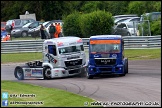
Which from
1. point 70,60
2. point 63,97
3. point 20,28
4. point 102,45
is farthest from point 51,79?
point 20,28

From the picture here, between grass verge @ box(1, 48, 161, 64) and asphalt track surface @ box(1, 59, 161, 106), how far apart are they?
3.90 meters

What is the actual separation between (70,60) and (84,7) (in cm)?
4114

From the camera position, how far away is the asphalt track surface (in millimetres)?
17552

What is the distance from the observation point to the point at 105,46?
2523cm

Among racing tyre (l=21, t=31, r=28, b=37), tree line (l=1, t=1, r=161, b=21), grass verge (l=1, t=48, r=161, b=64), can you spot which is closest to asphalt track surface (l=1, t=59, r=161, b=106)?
grass verge (l=1, t=48, r=161, b=64)

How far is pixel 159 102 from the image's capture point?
1603 cm

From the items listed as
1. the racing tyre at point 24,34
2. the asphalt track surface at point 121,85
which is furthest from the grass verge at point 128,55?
the racing tyre at point 24,34

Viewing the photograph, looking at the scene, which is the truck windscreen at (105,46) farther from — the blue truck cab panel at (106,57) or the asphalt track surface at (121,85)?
the asphalt track surface at (121,85)

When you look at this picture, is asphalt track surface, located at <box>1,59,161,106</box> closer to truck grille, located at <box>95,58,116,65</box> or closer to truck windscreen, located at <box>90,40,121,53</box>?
truck grille, located at <box>95,58,116,65</box>

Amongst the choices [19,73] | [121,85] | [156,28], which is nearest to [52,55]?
[19,73]

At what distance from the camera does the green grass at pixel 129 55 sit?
33431mm

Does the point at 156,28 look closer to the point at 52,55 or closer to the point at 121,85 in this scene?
the point at 52,55

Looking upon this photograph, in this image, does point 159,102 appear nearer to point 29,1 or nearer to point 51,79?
point 51,79

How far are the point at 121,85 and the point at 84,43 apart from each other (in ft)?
52.2
